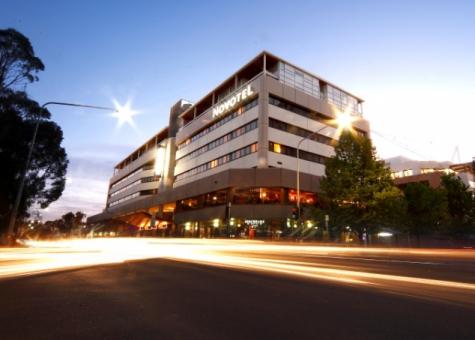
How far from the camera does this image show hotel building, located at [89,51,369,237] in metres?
41.6

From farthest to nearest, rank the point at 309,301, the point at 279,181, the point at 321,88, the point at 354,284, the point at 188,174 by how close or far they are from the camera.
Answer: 1. the point at 188,174
2. the point at 321,88
3. the point at 279,181
4. the point at 354,284
5. the point at 309,301

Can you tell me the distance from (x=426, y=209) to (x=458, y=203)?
207 inches

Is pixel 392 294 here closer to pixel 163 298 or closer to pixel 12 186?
pixel 163 298

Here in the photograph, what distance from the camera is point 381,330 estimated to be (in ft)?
9.55

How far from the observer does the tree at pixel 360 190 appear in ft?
91.8

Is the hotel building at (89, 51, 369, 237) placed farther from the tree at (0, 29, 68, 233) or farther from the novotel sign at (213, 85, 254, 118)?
the tree at (0, 29, 68, 233)

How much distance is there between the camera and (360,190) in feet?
93.7

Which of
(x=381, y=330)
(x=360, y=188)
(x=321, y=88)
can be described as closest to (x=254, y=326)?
(x=381, y=330)

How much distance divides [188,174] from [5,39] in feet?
124

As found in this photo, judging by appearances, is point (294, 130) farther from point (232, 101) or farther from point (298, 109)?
point (232, 101)

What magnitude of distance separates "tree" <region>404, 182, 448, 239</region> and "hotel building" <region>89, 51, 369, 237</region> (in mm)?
11639

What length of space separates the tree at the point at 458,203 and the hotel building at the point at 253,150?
15.3 meters

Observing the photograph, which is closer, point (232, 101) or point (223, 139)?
point (232, 101)

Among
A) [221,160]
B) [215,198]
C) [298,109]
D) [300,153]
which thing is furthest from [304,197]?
[221,160]
